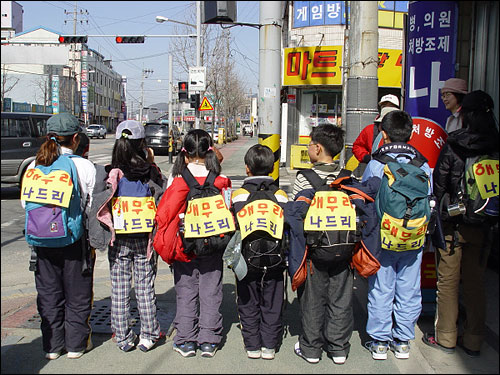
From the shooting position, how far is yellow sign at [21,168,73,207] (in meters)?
3.35

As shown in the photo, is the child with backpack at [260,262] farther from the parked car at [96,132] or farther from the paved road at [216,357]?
the parked car at [96,132]

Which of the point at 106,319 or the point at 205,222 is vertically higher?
the point at 205,222

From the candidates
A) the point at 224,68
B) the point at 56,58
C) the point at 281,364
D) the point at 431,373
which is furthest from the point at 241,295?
the point at 224,68

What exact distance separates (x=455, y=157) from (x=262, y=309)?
1.90 metres

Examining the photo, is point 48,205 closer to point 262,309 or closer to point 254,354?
point 262,309

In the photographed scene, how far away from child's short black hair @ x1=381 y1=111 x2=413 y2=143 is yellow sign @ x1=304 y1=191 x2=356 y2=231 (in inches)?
28.7

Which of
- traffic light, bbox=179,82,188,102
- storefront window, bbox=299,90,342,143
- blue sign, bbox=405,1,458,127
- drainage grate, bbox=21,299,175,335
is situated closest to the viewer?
drainage grate, bbox=21,299,175,335

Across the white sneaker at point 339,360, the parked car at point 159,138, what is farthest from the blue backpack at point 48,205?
the parked car at point 159,138

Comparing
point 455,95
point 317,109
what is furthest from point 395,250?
point 317,109

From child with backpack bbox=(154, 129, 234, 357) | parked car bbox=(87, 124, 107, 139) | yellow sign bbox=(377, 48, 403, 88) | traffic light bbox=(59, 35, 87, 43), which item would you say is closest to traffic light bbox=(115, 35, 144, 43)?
traffic light bbox=(59, 35, 87, 43)

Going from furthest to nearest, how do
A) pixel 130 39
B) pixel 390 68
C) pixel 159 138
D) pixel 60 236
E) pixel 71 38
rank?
1. pixel 159 138
2. pixel 130 39
3. pixel 71 38
4. pixel 390 68
5. pixel 60 236

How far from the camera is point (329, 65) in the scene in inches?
705

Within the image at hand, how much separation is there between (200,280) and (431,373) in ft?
5.97

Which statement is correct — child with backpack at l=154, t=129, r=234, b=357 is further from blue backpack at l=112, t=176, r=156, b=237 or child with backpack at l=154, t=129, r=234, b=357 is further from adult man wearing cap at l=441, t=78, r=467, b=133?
adult man wearing cap at l=441, t=78, r=467, b=133
